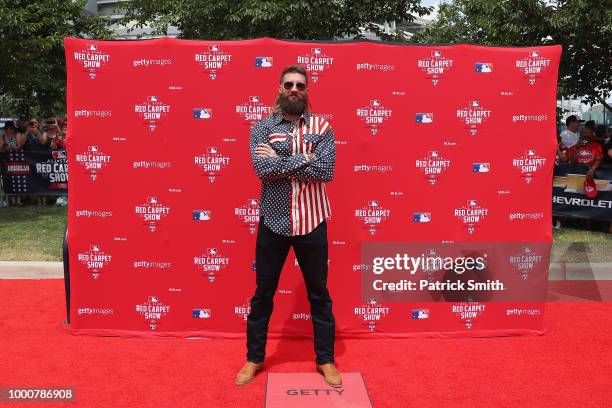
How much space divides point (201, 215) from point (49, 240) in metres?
5.23

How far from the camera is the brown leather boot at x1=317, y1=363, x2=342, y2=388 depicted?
4.15 m

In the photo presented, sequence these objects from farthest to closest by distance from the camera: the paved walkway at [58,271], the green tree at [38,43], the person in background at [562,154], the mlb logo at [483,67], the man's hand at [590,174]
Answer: the green tree at [38,43], the person in background at [562,154], the man's hand at [590,174], the paved walkway at [58,271], the mlb logo at [483,67]

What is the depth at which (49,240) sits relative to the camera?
30.7 feet

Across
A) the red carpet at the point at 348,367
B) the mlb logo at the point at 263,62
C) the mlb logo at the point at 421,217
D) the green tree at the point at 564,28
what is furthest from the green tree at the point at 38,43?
the mlb logo at the point at 421,217

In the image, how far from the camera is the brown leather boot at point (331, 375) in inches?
163

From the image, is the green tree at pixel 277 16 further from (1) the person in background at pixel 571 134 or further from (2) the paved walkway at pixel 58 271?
(2) the paved walkway at pixel 58 271

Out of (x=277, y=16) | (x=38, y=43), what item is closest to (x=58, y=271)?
(x=277, y=16)

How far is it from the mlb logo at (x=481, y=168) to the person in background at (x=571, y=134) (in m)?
7.56

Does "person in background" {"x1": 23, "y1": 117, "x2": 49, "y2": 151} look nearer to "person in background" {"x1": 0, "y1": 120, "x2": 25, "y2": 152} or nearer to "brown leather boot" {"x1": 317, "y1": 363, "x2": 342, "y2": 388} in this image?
"person in background" {"x1": 0, "y1": 120, "x2": 25, "y2": 152}

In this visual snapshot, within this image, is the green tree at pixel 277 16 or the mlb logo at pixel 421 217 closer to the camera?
the mlb logo at pixel 421 217

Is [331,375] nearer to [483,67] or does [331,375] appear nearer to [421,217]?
[421,217]

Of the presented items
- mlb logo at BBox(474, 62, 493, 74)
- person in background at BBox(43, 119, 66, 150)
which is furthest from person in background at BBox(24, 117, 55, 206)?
mlb logo at BBox(474, 62, 493, 74)

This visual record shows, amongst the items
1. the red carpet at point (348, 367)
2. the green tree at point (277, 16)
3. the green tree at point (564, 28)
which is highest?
the green tree at point (277, 16)

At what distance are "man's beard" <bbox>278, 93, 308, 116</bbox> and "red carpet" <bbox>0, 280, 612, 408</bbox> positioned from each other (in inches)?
76.7
